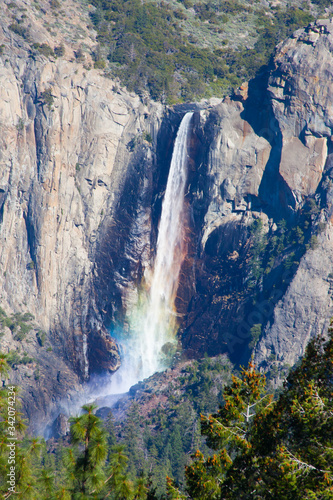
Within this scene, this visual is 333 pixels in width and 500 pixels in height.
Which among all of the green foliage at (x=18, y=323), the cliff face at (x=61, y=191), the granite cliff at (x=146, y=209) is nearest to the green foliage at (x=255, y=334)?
the granite cliff at (x=146, y=209)

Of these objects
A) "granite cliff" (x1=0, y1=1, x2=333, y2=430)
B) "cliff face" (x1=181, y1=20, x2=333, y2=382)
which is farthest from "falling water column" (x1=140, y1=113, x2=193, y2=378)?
"cliff face" (x1=181, y1=20, x2=333, y2=382)

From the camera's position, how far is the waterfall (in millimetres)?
77312

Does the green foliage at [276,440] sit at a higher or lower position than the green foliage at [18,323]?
higher

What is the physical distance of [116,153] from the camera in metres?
82.4

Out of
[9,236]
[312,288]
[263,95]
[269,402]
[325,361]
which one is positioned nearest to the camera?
[325,361]

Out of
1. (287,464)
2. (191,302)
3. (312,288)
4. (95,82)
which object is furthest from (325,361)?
(95,82)

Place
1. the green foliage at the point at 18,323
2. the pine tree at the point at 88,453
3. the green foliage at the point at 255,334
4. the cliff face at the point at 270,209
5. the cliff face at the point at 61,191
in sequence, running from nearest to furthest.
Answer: the pine tree at the point at 88,453
the cliff face at the point at 270,209
the green foliage at the point at 255,334
the green foliage at the point at 18,323
the cliff face at the point at 61,191

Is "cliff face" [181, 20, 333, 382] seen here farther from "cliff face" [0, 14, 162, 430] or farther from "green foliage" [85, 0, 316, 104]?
"green foliage" [85, 0, 316, 104]

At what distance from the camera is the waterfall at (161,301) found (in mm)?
77312

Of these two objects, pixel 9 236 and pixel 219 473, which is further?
pixel 9 236

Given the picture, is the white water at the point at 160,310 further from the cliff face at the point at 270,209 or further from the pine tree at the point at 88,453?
the pine tree at the point at 88,453

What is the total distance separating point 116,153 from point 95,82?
10429 millimetres

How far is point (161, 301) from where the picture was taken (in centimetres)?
7888

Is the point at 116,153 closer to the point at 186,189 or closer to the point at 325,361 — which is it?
the point at 186,189
